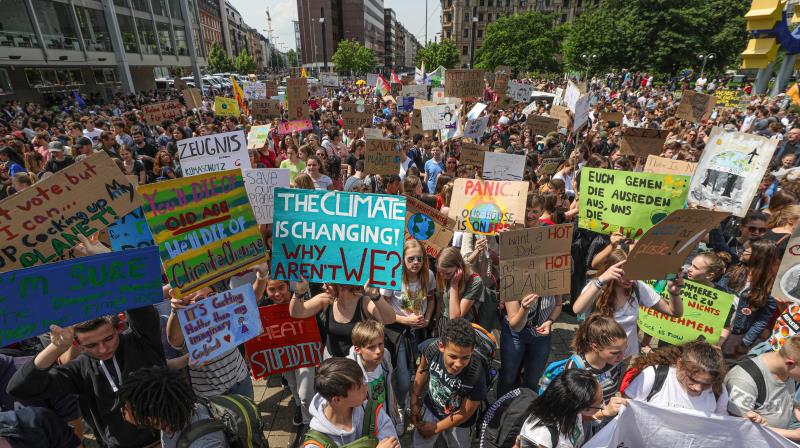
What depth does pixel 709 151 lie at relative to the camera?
512cm

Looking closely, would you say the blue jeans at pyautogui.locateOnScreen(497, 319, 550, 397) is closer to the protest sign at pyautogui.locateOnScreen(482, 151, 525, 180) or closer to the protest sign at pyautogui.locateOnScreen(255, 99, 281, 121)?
the protest sign at pyautogui.locateOnScreen(482, 151, 525, 180)

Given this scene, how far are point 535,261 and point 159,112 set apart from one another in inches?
484

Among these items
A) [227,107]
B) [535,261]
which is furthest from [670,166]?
[227,107]

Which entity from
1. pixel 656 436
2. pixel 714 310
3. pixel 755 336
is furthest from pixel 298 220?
pixel 755 336

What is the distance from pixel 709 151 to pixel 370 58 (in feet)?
272

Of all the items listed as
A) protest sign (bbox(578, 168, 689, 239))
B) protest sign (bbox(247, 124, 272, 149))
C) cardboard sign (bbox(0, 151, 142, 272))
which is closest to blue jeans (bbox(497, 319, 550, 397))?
protest sign (bbox(578, 168, 689, 239))

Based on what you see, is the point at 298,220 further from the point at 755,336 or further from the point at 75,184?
the point at 755,336

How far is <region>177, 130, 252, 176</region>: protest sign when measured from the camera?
5.63 m

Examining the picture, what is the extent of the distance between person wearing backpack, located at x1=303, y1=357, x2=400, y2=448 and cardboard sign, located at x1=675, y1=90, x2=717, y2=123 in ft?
38.0

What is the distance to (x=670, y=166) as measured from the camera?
6.69m

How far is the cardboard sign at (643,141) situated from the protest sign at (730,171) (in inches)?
115

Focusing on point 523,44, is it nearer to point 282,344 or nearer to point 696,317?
point 696,317

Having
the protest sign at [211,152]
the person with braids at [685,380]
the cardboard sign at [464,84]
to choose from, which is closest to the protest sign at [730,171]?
the person with braids at [685,380]

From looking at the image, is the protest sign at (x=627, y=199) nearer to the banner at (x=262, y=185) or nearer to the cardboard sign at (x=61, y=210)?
the banner at (x=262, y=185)
